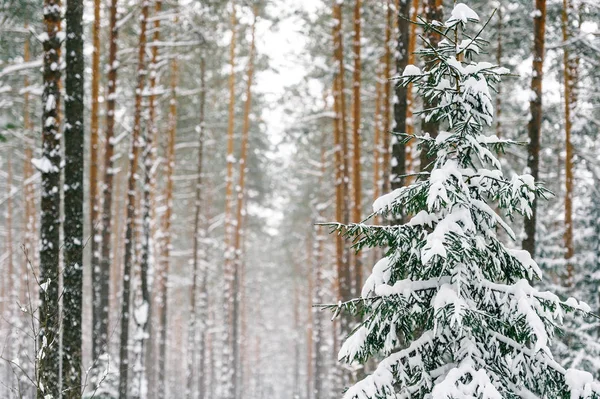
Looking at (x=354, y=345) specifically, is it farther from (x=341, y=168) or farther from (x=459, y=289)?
(x=341, y=168)

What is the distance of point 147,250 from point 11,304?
17.3m

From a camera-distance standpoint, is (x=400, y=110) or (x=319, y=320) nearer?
(x=400, y=110)

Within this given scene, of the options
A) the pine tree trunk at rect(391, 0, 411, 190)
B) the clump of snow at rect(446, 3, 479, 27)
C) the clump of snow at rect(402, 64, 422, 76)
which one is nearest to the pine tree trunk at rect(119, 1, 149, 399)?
the pine tree trunk at rect(391, 0, 411, 190)

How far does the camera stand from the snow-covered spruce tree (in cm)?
454

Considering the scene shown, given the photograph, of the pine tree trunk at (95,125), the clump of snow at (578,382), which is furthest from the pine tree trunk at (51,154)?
the clump of snow at (578,382)

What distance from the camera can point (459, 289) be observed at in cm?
462

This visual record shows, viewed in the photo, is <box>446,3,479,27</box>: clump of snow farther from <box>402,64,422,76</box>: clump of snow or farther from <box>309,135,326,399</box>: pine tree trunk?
<box>309,135,326,399</box>: pine tree trunk

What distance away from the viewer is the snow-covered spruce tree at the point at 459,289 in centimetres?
454

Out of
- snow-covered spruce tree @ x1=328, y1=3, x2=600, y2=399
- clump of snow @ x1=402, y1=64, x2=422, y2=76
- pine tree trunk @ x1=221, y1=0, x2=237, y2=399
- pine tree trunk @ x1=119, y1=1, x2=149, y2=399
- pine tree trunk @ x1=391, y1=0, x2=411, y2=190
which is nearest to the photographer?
snow-covered spruce tree @ x1=328, y1=3, x2=600, y2=399

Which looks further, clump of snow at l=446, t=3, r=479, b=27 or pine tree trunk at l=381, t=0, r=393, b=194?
pine tree trunk at l=381, t=0, r=393, b=194

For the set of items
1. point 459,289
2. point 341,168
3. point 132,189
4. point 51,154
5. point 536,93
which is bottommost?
point 459,289

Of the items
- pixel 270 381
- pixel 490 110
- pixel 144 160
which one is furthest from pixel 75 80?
pixel 270 381

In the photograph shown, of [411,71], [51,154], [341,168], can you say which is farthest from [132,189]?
[411,71]

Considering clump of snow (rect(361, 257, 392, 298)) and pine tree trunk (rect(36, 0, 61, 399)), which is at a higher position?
pine tree trunk (rect(36, 0, 61, 399))
